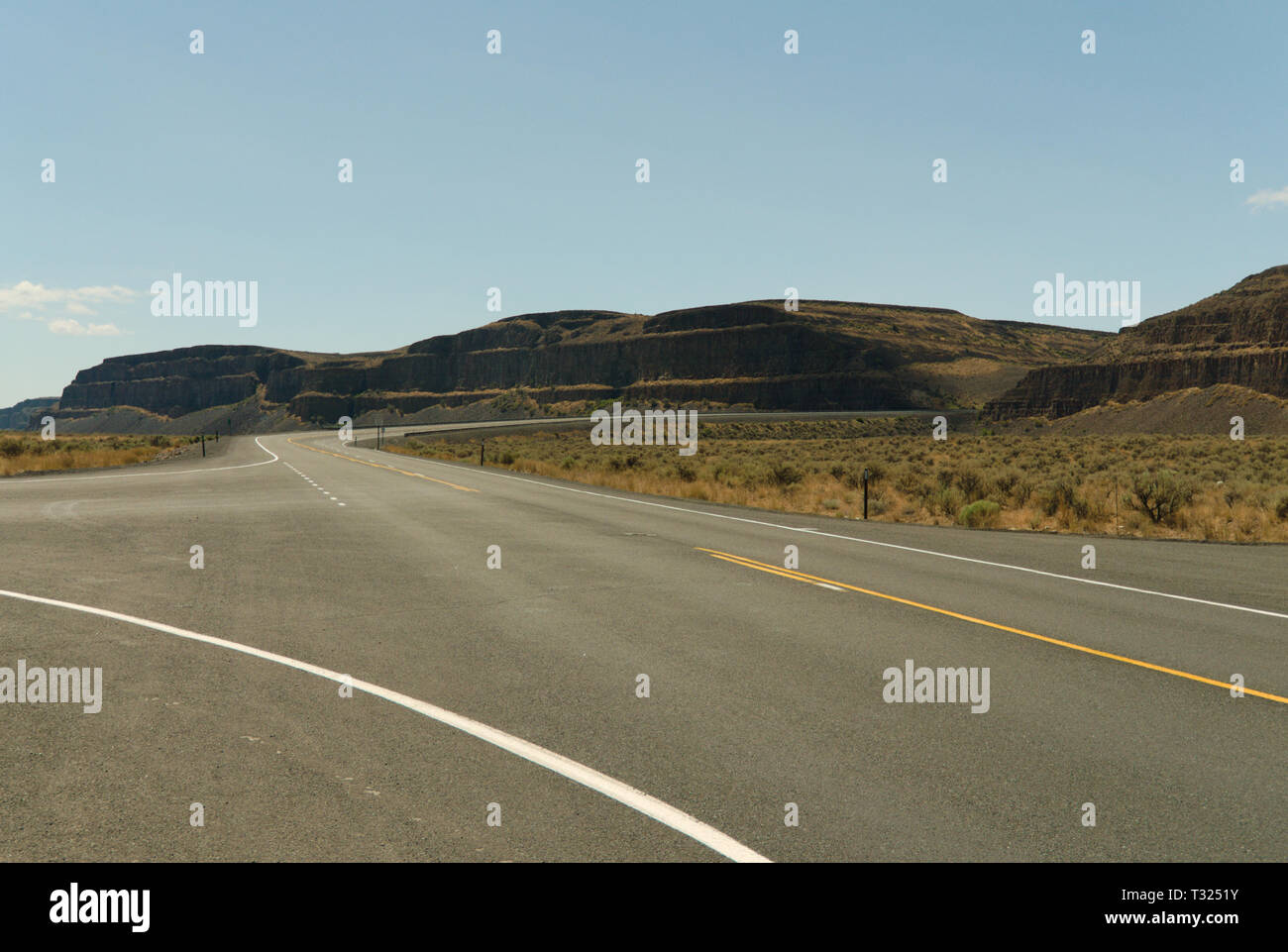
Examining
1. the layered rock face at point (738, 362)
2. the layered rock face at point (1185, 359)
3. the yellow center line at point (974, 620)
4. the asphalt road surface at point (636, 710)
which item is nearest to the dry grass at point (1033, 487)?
the asphalt road surface at point (636, 710)

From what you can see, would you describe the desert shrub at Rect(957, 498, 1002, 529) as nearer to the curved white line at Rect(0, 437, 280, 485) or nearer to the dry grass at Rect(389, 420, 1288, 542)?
the dry grass at Rect(389, 420, 1288, 542)

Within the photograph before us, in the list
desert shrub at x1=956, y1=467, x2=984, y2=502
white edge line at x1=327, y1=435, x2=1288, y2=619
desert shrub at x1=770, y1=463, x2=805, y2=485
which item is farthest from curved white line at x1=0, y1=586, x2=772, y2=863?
desert shrub at x1=770, y1=463, x2=805, y2=485

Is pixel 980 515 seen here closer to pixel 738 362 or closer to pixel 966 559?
pixel 966 559

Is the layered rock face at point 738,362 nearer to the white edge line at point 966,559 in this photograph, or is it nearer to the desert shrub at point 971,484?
the desert shrub at point 971,484

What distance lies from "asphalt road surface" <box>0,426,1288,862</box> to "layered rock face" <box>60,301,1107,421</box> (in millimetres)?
128269

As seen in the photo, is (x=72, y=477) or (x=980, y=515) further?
(x=72, y=477)

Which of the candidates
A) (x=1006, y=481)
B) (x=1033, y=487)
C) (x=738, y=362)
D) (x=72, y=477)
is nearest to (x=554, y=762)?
(x=1006, y=481)

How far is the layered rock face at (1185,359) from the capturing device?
78.9m

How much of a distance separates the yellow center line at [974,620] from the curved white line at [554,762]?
15.8ft

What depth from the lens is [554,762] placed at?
515 cm

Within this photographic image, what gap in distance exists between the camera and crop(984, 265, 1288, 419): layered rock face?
7894cm

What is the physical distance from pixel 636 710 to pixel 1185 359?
Answer: 93.1m

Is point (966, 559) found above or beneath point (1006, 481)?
beneath
